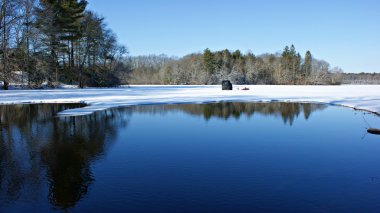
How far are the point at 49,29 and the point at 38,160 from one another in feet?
109

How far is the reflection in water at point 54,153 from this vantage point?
651cm

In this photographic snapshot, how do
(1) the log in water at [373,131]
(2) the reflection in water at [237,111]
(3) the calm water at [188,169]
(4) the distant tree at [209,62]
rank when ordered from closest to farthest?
(3) the calm water at [188,169] → (1) the log in water at [373,131] → (2) the reflection in water at [237,111] → (4) the distant tree at [209,62]

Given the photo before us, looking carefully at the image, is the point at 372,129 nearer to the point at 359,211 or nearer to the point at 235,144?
the point at 235,144

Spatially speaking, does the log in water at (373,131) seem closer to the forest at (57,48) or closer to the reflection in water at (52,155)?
the reflection in water at (52,155)

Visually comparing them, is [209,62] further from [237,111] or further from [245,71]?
[237,111]

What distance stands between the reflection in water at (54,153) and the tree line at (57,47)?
2113 centimetres

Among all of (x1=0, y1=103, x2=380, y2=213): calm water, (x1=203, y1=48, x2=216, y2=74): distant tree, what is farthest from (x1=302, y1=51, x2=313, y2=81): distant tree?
(x1=0, y1=103, x2=380, y2=213): calm water

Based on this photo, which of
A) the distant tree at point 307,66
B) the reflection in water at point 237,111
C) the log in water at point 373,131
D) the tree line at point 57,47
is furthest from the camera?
the distant tree at point 307,66

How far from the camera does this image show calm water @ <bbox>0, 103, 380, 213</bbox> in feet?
19.1

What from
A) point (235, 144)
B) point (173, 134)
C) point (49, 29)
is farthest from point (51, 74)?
point (235, 144)

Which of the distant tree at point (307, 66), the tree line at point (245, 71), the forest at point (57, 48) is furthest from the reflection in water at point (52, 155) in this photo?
the distant tree at point (307, 66)

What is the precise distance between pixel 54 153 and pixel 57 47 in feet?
117

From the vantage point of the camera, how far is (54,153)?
9.46m

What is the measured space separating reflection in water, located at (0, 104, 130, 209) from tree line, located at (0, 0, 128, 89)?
832 inches
